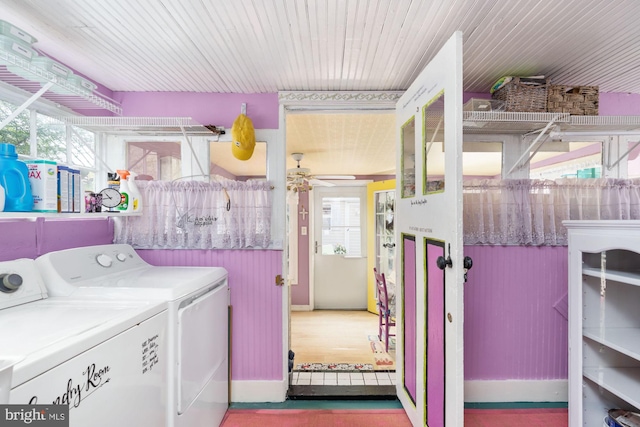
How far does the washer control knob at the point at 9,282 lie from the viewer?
136cm

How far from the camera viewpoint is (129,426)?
46.6 inches

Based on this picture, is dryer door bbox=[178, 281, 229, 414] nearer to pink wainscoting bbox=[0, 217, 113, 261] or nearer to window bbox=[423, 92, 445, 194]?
pink wainscoting bbox=[0, 217, 113, 261]

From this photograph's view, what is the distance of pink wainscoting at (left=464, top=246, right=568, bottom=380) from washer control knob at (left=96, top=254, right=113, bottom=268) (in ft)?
7.73

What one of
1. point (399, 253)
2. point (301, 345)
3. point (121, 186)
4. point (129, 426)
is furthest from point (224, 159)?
point (301, 345)

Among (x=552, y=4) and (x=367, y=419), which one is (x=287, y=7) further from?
(x=367, y=419)

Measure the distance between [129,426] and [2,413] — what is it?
0.52 metres

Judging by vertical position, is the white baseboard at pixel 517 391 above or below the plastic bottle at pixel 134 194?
below

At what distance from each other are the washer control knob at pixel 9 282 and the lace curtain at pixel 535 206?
252cm

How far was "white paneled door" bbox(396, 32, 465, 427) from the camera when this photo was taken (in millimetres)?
1467

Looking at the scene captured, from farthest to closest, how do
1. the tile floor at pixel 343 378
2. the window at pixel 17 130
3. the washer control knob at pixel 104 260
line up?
the tile floor at pixel 343 378 → the washer control knob at pixel 104 260 → the window at pixel 17 130

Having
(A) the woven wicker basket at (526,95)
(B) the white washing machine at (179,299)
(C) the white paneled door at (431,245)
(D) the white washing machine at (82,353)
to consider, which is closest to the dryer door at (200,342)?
(B) the white washing machine at (179,299)

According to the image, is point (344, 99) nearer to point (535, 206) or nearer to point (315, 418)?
point (535, 206)

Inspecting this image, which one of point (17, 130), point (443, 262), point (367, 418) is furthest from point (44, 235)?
point (367, 418)

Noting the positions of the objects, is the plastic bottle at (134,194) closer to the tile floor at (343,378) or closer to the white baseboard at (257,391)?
the white baseboard at (257,391)
